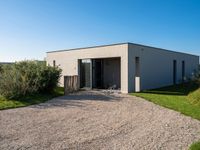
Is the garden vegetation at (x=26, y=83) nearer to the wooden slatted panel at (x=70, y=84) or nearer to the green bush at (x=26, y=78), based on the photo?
the green bush at (x=26, y=78)

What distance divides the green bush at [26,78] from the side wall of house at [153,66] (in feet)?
17.0

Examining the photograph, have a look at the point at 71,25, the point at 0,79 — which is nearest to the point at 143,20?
the point at 71,25

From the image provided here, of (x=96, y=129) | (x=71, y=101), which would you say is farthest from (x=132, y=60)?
(x=96, y=129)

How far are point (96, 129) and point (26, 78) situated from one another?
7123 millimetres

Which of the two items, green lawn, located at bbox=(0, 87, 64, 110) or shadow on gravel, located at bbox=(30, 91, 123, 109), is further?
shadow on gravel, located at bbox=(30, 91, 123, 109)

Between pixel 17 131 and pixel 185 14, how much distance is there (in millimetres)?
11789

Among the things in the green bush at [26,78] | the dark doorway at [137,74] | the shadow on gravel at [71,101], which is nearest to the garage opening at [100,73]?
the dark doorway at [137,74]

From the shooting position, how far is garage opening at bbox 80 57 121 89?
1543 cm

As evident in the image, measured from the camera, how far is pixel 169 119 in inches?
251

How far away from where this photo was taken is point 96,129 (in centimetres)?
539

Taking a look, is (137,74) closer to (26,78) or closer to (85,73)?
(85,73)

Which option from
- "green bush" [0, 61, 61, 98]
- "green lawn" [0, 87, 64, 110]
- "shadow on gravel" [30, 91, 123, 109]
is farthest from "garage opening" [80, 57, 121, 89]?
"green lawn" [0, 87, 64, 110]

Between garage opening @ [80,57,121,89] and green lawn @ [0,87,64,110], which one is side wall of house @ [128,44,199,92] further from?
green lawn @ [0,87,64,110]

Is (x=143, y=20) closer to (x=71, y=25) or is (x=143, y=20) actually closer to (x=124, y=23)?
(x=124, y=23)
